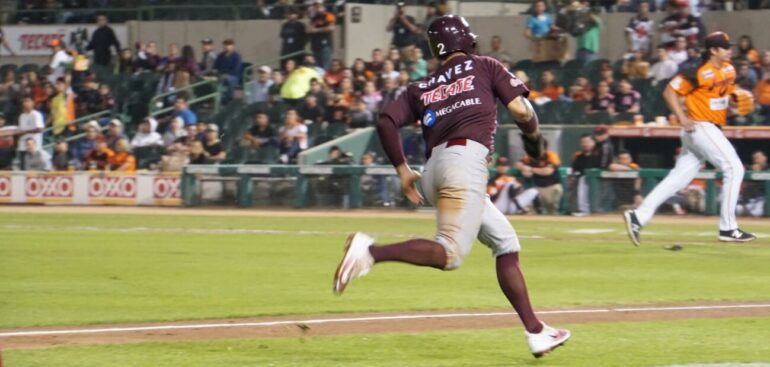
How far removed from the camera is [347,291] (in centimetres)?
1180

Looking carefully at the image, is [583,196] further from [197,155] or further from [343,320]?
[343,320]

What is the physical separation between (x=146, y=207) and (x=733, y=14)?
1209cm

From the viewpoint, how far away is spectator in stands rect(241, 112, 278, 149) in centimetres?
2770

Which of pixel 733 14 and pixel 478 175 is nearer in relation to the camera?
pixel 478 175

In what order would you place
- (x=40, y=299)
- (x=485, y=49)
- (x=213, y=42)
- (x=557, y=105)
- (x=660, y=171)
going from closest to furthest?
(x=40, y=299) → (x=660, y=171) → (x=557, y=105) → (x=485, y=49) → (x=213, y=42)

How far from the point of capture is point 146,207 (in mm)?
27188

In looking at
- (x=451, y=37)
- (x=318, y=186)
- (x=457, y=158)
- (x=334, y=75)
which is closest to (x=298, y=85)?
(x=334, y=75)

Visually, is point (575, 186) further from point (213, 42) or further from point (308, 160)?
point (213, 42)

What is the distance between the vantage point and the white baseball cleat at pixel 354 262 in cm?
764

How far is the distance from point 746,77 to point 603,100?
2656mm

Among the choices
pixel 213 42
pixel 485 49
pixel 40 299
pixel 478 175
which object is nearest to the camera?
pixel 478 175

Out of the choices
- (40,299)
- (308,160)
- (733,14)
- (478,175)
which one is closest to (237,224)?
(308,160)

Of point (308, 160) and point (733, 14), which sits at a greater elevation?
point (733, 14)

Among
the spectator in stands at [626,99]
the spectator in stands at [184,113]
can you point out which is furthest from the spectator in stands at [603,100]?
the spectator in stands at [184,113]
